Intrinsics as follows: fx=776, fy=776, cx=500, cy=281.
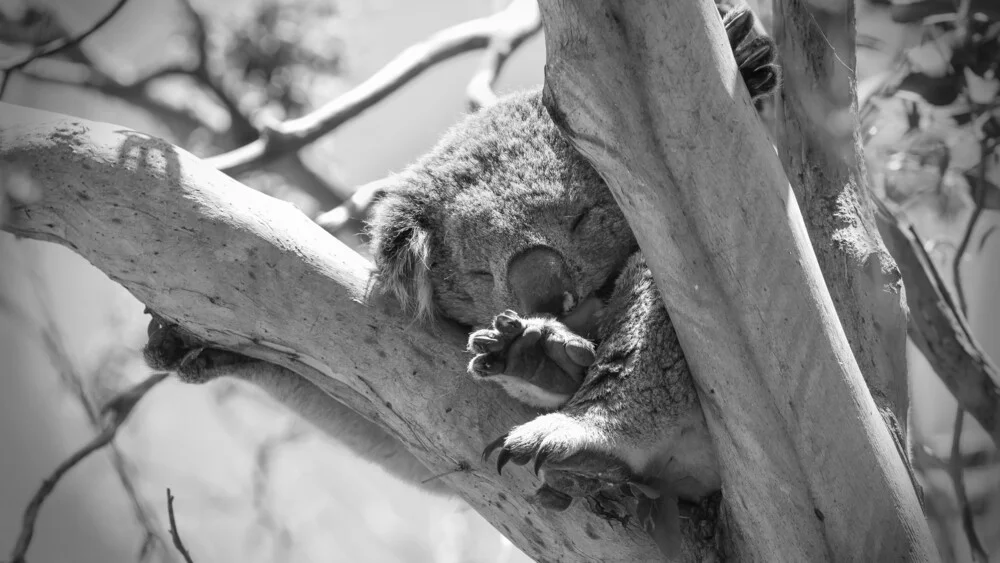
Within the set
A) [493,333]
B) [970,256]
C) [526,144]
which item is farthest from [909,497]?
[970,256]

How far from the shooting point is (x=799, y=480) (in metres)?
1.56

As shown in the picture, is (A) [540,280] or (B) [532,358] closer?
(B) [532,358]

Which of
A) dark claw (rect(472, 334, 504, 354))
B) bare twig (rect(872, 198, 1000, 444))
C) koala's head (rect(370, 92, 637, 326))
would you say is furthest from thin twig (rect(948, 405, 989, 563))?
dark claw (rect(472, 334, 504, 354))

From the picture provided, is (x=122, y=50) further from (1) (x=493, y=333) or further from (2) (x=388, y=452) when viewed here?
(1) (x=493, y=333)

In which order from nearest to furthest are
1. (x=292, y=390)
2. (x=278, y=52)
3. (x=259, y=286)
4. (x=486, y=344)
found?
(x=486, y=344)
(x=259, y=286)
(x=292, y=390)
(x=278, y=52)

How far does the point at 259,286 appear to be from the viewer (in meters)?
1.99

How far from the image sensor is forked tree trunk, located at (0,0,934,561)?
56.8 inches

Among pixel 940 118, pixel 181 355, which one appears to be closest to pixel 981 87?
pixel 940 118

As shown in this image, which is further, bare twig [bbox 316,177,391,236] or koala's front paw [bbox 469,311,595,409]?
bare twig [bbox 316,177,391,236]

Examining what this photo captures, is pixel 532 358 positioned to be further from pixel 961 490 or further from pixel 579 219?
pixel 961 490

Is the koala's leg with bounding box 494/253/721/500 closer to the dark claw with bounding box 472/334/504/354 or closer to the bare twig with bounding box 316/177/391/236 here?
the dark claw with bounding box 472/334/504/354

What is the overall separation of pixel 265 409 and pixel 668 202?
5416 mm

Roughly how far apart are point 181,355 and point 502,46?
2.75 meters

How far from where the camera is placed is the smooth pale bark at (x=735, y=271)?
1420mm
